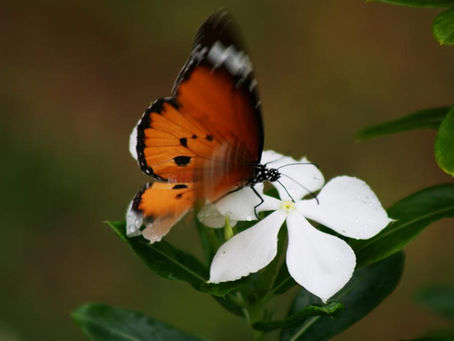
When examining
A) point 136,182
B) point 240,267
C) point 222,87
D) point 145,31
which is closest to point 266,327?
point 240,267

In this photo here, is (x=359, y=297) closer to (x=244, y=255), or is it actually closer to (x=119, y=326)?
(x=244, y=255)

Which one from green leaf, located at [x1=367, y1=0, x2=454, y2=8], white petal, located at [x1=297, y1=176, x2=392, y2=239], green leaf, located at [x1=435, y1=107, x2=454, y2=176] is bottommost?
white petal, located at [x1=297, y1=176, x2=392, y2=239]

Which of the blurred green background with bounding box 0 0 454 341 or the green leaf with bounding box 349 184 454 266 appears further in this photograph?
the blurred green background with bounding box 0 0 454 341

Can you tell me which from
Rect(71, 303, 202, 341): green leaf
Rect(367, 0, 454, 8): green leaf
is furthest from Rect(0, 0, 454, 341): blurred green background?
Rect(367, 0, 454, 8): green leaf

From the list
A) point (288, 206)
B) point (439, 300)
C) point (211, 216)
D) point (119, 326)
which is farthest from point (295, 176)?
point (439, 300)

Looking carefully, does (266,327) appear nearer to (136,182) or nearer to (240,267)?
(240,267)

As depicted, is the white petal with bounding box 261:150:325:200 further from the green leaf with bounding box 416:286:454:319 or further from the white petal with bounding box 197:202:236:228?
the green leaf with bounding box 416:286:454:319
